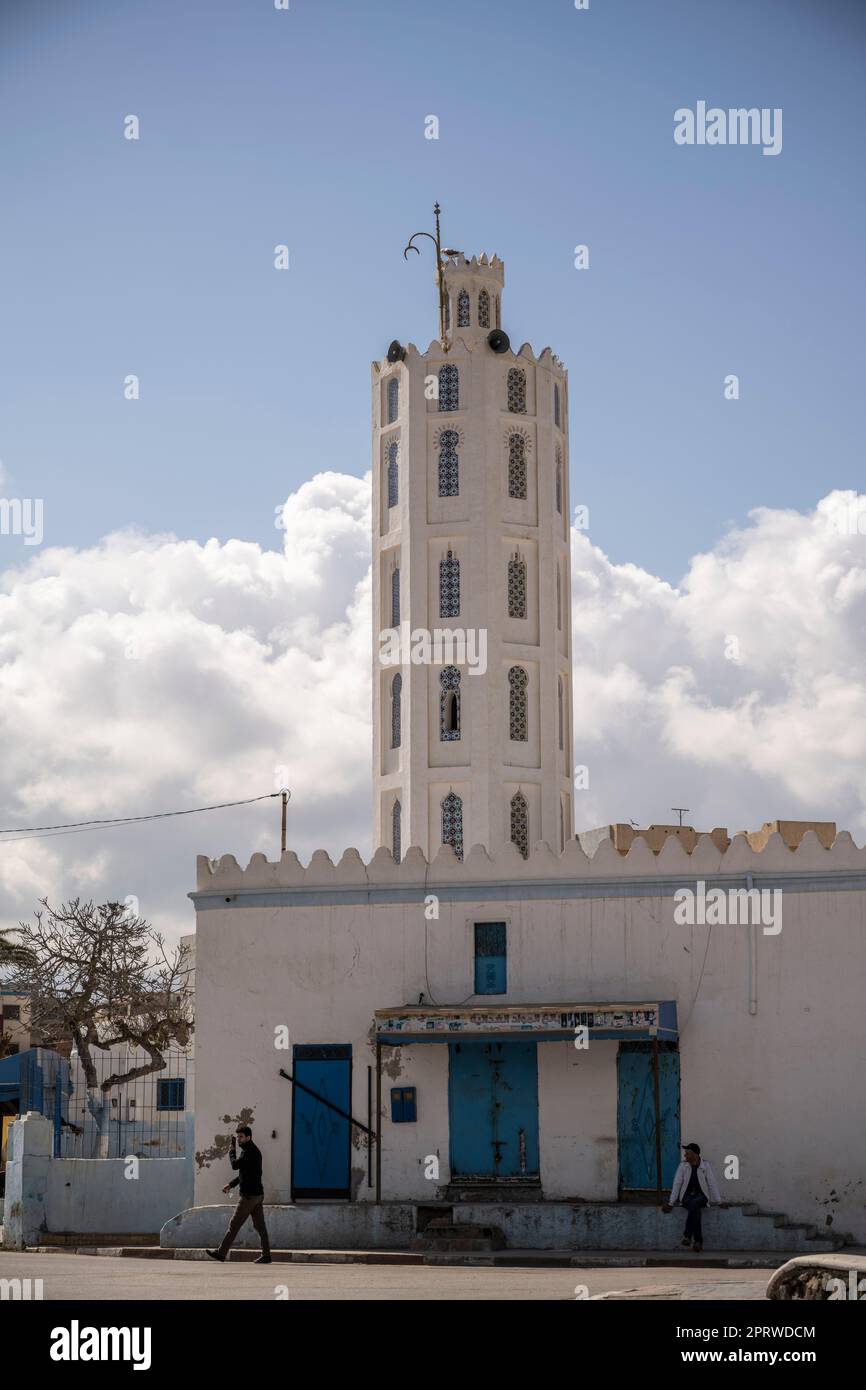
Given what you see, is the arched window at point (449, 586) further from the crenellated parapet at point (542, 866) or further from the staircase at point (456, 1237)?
the staircase at point (456, 1237)

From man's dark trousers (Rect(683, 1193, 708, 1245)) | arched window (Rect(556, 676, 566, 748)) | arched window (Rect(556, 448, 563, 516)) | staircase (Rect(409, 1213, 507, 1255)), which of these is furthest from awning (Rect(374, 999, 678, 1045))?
arched window (Rect(556, 448, 563, 516))

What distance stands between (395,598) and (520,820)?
5.79 m

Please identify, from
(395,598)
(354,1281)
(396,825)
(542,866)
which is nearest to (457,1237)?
(542,866)

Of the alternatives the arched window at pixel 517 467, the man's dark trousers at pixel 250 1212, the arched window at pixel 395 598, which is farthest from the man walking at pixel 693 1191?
the arched window at pixel 517 467

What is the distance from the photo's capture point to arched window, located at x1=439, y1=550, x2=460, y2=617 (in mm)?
42188

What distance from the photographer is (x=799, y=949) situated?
23.1 m

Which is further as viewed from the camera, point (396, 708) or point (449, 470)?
point (396, 708)

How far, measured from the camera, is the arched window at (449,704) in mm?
42250

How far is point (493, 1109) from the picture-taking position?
2347 centimetres

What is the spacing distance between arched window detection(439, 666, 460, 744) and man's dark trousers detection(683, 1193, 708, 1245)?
21.7 meters

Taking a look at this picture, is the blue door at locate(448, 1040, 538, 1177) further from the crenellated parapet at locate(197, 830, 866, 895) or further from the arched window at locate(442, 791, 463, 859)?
the arched window at locate(442, 791, 463, 859)

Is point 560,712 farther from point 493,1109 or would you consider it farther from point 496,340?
point 493,1109
